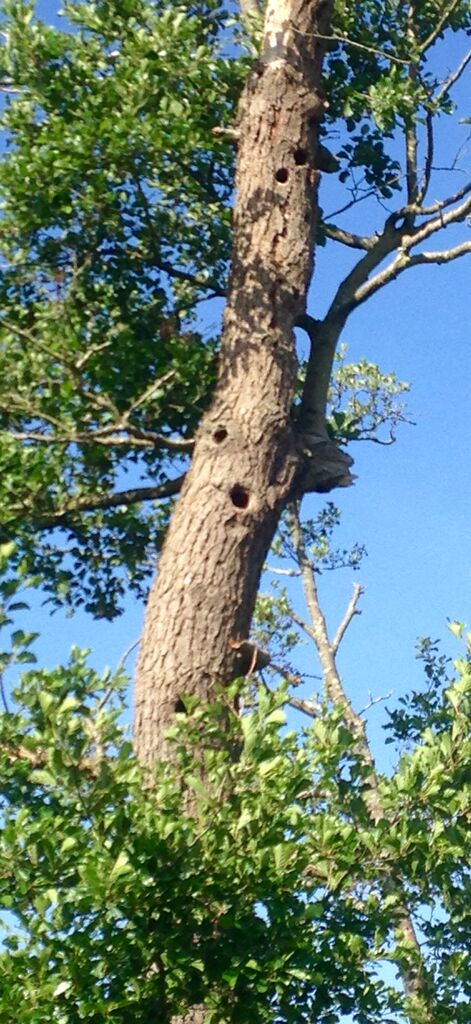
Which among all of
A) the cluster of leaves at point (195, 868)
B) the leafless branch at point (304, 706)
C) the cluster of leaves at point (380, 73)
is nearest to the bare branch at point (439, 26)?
the cluster of leaves at point (380, 73)

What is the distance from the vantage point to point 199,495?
8203mm

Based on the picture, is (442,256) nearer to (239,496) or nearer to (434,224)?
(434,224)

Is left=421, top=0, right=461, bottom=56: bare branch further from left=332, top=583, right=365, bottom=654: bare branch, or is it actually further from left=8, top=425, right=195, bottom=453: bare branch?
left=332, top=583, right=365, bottom=654: bare branch

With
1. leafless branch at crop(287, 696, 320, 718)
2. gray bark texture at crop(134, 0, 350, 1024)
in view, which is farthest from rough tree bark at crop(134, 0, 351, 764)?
leafless branch at crop(287, 696, 320, 718)

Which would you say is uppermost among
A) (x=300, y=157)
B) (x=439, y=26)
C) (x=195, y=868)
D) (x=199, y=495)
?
(x=439, y=26)

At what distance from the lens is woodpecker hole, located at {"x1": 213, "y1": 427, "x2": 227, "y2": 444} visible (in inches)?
332

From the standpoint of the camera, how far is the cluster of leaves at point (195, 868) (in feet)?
17.2

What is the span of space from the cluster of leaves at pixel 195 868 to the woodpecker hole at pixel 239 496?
2.05m

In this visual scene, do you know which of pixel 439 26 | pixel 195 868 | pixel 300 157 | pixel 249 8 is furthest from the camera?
pixel 249 8

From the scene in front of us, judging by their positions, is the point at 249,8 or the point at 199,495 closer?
the point at 199,495

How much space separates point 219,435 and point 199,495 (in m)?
0.51

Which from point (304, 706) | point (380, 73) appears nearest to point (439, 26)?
point (380, 73)

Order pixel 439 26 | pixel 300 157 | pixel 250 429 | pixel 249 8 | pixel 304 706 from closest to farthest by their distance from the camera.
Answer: pixel 250 429
pixel 300 157
pixel 439 26
pixel 249 8
pixel 304 706

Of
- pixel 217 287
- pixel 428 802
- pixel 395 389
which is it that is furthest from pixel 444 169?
pixel 395 389
